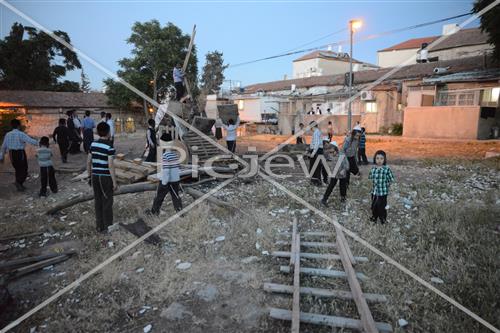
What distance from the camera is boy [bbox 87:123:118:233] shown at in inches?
180

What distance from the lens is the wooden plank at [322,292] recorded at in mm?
3177

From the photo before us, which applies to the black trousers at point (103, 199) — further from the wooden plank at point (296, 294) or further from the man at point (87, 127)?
the man at point (87, 127)

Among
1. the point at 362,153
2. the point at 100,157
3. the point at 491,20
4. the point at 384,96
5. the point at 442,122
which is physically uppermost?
the point at 491,20

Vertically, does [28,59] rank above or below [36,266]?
above

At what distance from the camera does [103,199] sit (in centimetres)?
478

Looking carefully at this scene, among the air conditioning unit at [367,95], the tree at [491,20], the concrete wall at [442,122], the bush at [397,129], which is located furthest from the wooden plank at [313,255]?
the air conditioning unit at [367,95]

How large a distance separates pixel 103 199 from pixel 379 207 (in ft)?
15.0

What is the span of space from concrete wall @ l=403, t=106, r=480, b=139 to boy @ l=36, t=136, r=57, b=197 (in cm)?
1692

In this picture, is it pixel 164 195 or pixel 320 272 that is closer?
pixel 320 272

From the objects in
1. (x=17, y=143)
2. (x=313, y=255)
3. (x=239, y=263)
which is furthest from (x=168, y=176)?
(x=17, y=143)

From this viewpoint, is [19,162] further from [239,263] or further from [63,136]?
[239,263]

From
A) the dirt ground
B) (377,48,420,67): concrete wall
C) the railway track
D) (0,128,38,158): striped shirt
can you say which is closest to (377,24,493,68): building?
(377,48,420,67): concrete wall

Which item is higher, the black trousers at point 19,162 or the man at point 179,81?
the man at point 179,81

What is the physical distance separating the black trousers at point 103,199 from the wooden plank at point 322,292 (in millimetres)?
2895
